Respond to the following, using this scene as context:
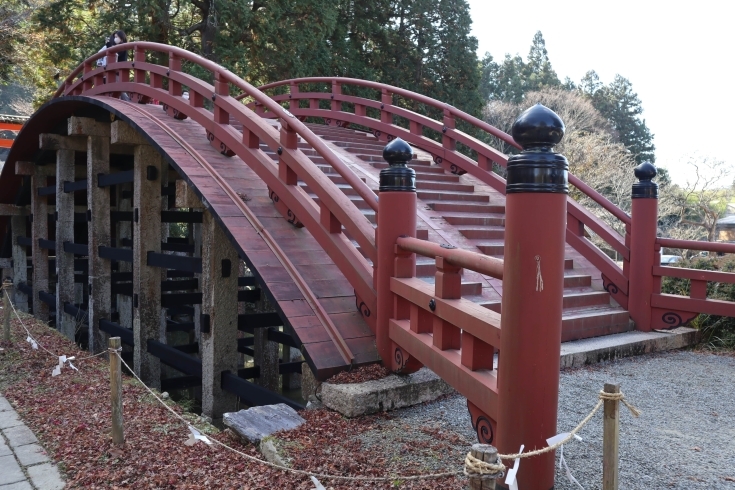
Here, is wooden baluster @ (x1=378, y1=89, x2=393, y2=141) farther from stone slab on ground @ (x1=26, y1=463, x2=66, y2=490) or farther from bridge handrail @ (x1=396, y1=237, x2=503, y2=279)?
stone slab on ground @ (x1=26, y1=463, x2=66, y2=490)

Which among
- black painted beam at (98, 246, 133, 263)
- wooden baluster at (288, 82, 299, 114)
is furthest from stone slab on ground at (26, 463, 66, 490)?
wooden baluster at (288, 82, 299, 114)

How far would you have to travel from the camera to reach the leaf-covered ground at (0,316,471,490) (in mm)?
2893

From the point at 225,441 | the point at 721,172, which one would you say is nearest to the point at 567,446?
the point at 225,441

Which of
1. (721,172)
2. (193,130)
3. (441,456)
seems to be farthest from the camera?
(721,172)

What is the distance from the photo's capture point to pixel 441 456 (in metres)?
2.91

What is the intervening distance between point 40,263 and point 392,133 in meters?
6.70

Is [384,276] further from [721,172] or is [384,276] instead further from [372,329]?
[721,172]

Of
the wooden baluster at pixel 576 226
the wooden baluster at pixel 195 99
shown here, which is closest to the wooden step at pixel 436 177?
the wooden baluster at pixel 576 226

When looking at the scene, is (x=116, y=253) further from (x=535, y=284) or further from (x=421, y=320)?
(x=535, y=284)

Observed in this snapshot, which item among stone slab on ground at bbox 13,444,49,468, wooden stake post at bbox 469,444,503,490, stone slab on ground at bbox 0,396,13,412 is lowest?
stone slab on ground at bbox 0,396,13,412

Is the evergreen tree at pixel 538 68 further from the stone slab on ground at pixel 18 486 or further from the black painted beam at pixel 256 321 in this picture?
the stone slab on ground at pixel 18 486

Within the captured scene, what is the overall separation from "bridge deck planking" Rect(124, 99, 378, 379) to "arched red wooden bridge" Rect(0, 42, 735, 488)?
2cm

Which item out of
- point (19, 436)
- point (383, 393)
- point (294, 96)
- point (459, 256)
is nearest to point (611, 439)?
point (459, 256)

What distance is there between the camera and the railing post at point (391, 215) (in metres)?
3.82
